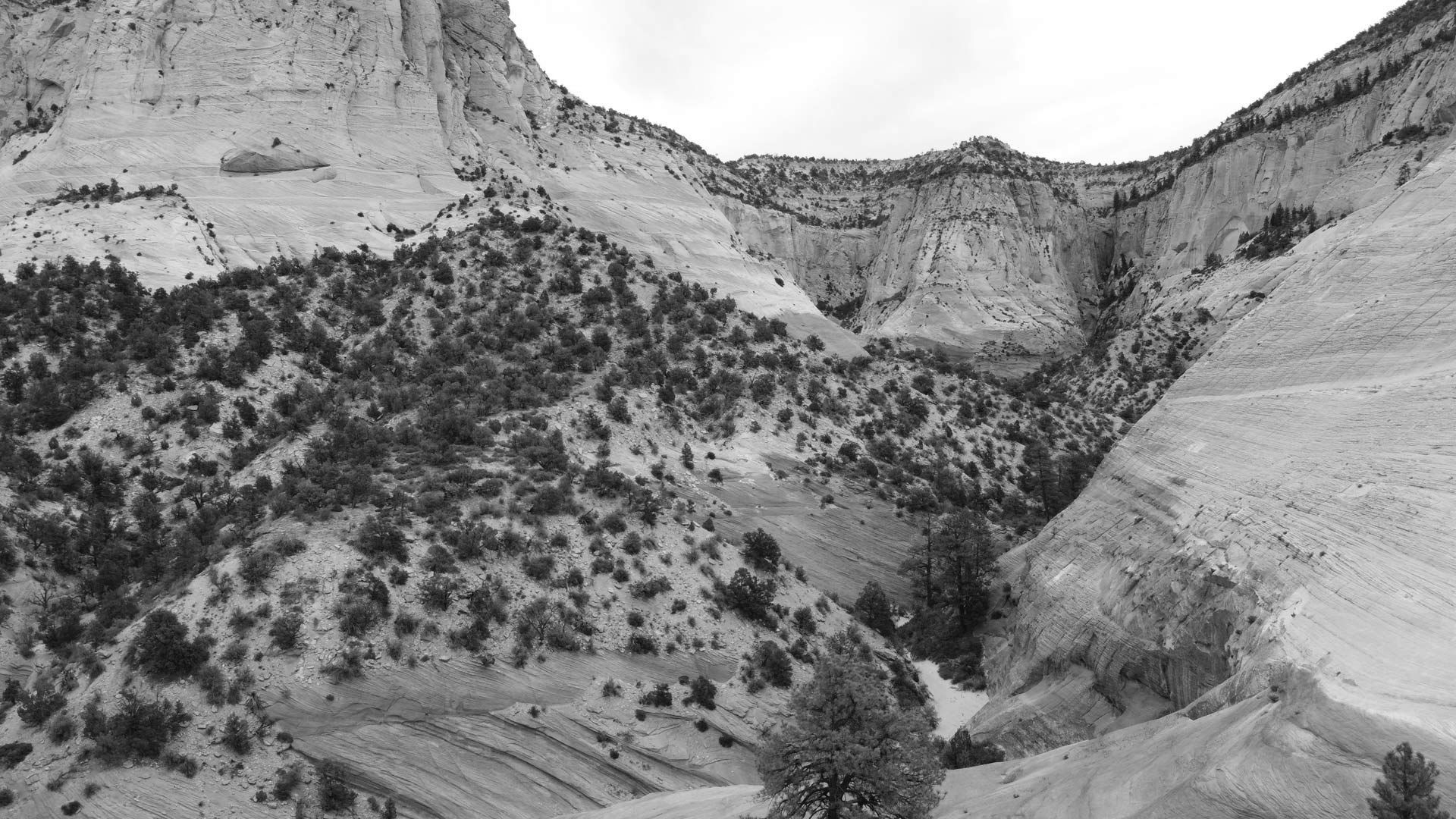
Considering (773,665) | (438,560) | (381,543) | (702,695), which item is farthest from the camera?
(773,665)

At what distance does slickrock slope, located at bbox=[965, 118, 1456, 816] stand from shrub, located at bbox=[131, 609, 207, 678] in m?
21.5

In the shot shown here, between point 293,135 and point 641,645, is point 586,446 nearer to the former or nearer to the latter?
point 641,645

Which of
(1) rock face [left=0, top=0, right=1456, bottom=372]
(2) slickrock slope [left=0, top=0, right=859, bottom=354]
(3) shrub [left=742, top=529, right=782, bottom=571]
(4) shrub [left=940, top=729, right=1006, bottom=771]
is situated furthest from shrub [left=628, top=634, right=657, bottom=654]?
(1) rock face [left=0, top=0, right=1456, bottom=372]

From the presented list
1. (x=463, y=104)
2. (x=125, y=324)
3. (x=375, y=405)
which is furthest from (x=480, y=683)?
(x=463, y=104)

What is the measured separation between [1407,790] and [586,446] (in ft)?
102

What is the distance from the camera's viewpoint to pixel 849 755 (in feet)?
49.7

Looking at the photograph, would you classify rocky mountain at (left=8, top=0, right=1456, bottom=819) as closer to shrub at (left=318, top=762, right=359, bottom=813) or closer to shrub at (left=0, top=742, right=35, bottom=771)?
shrub at (left=0, top=742, right=35, bottom=771)

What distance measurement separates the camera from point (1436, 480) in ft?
52.7

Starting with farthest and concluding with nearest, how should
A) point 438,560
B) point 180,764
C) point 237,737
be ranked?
point 438,560 → point 237,737 → point 180,764

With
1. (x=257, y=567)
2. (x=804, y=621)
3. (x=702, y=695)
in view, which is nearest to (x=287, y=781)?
(x=257, y=567)

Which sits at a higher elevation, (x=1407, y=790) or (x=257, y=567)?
(x=1407, y=790)

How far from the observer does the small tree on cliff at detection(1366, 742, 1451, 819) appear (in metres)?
9.30

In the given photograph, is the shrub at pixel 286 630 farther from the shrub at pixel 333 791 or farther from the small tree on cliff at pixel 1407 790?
the small tree on cliff at pixel 1407 790

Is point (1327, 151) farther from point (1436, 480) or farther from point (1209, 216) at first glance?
point (1436, 480)
